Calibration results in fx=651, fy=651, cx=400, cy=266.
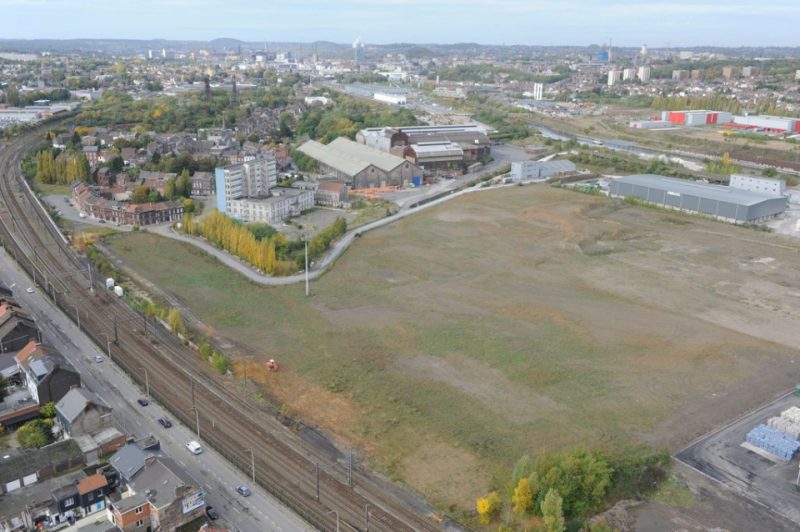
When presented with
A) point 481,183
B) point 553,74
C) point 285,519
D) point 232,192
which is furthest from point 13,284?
point 553,74

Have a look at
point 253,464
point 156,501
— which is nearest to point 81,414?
point 156,501

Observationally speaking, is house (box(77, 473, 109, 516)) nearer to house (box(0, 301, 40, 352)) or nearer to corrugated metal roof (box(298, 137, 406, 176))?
house (box(0, 301, 40, 352))

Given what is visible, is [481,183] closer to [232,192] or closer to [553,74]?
[232,192]

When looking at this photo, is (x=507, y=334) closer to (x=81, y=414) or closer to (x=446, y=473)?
(x=446, y=473)

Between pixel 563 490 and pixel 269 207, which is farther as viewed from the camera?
pixel 269 207

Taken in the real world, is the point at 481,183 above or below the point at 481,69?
below

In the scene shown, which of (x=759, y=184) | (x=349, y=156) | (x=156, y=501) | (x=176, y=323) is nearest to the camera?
(x=156, y=501)
